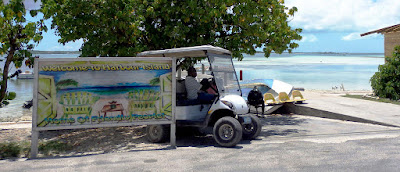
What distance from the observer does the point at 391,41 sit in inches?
898

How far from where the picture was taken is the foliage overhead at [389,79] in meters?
19.2

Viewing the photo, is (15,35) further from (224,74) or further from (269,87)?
(269,87)

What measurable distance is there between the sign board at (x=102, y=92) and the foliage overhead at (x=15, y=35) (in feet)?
4.44

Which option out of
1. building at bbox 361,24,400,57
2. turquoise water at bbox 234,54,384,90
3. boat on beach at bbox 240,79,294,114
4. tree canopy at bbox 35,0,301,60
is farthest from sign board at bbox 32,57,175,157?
turquoise water at bbox 234,54,384,90

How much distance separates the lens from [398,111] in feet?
46.3

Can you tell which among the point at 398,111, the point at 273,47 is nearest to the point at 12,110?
the point at 273,47

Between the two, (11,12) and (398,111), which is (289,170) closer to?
(11,12)

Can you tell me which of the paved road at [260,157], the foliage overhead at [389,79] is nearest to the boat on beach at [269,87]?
the foliage overhead at [389,79]

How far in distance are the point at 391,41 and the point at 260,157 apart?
1886 centimetres

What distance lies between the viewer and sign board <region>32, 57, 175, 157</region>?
777 cm

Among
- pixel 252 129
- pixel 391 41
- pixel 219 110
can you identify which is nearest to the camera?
pixel 219 110

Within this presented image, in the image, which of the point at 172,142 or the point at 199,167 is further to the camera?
the point at 172,142

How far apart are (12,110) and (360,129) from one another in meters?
20.1

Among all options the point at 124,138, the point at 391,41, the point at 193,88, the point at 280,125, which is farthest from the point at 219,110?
the point at 391,41
